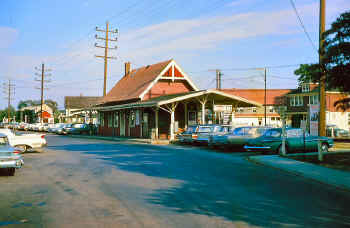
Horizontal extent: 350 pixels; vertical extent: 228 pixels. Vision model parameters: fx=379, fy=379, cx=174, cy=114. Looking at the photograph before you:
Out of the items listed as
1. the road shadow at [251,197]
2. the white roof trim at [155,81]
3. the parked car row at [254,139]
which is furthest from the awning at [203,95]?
the road shadow at [251,197]

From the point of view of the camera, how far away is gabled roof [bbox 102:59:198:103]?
38656 millimetres

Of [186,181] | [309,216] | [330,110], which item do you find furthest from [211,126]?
[330,110]

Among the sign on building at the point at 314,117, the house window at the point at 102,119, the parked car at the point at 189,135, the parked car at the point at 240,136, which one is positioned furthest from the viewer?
the house window at the point at 102,119

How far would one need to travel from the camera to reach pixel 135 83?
143 feet

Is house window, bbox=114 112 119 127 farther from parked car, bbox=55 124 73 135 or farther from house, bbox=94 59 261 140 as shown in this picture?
parked car, bbox=55 124 73 135

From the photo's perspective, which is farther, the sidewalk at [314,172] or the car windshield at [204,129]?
the car windshield at [204,129]

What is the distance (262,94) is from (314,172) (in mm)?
71296

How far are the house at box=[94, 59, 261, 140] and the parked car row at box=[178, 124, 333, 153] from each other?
207 inches

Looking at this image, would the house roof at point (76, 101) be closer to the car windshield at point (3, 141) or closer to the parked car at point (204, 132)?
the parked car at point (204, 132)

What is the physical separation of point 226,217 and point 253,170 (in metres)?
7.24

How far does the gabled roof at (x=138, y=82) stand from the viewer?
3866 centimetres

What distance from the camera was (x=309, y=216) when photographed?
23.6ft

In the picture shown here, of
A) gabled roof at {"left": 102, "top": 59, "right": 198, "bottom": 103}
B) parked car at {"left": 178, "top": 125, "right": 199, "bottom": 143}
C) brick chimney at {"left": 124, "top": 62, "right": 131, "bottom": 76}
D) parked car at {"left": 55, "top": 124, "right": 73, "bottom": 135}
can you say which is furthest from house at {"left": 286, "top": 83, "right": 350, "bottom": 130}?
parked car at {"left": 178, "top": 125, "right": 199, "bottom": 143}

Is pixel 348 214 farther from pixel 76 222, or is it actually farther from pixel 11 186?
pixel 11 186
